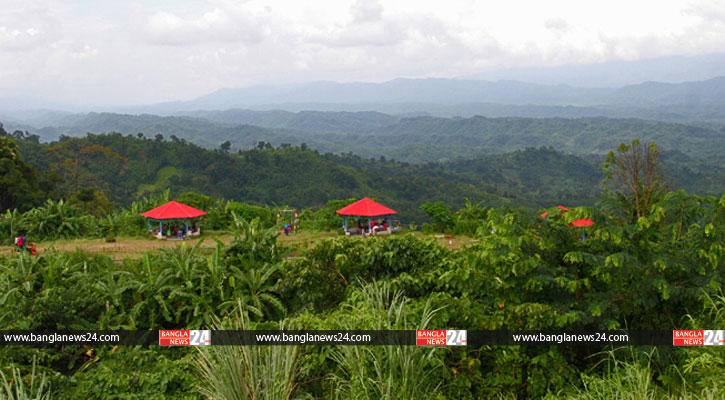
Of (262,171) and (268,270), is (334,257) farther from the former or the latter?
(262,171)

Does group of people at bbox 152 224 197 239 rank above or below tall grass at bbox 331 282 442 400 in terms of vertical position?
below

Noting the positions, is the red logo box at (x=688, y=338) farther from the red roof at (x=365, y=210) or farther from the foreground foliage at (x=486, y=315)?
the red roof at (x=365, y=210)

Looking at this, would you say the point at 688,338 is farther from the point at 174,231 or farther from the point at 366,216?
the point at 174,231

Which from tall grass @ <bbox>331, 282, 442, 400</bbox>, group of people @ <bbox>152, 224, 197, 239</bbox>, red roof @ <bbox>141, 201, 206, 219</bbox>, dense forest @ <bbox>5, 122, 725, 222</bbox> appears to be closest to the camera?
tall grass @ <bbox>331, 282, 442, 400</bbox>

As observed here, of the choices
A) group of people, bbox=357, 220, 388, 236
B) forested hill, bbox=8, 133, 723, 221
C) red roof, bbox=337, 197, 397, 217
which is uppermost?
red roof, bbox=337, 197, 397, 217

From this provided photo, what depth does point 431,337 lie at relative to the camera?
518 cm

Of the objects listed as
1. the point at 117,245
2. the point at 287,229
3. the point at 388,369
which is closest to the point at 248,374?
the point at 388,369

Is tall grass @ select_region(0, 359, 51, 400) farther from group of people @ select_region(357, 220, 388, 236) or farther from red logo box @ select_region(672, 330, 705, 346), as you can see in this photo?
group of people @ select_region(357, 220, 388, 236)

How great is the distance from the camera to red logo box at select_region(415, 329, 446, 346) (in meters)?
4.99

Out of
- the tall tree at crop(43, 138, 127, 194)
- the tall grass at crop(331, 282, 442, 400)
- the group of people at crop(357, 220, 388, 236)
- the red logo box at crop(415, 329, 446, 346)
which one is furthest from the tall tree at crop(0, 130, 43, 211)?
the red logo box at crop(415, 329, 446, 346)

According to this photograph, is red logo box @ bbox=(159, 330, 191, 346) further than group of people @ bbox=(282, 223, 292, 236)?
No

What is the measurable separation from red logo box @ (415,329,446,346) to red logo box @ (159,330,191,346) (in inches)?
128

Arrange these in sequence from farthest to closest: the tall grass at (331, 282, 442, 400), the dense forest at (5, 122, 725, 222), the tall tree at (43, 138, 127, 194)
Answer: the dense forest at (5, 122, 725, 222)
the tall tree at (43, 138, 127, 194)
the tall grass at (331, 282, 442, 400)

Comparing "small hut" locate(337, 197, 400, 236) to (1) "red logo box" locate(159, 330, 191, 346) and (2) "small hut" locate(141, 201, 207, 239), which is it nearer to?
(2) "small hut" locate(141, 201, 207, 239)
